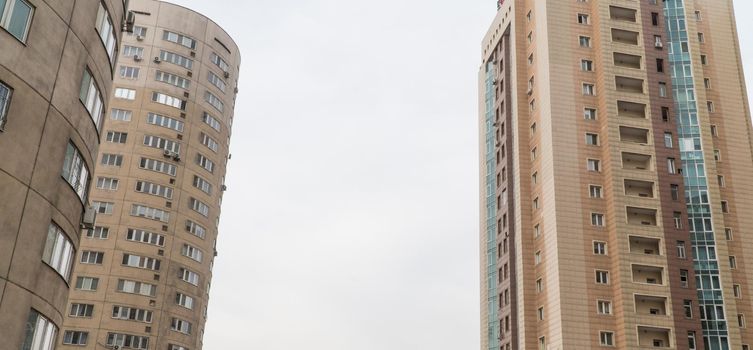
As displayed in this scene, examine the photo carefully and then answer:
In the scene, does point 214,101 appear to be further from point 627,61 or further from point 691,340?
point 691,340

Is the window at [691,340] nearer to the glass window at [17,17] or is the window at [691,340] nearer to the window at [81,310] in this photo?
the window at [81,310]

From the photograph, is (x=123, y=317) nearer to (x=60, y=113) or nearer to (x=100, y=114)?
(x=100, y=114)

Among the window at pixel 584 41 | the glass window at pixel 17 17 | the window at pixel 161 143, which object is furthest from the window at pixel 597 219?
the glass window at pixel 17 17

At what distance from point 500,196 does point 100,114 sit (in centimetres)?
5692

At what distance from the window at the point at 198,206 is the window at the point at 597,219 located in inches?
1638

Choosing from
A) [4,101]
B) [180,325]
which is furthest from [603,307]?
[4,101]

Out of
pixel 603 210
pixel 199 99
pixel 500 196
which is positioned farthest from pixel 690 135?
pixel 199 99

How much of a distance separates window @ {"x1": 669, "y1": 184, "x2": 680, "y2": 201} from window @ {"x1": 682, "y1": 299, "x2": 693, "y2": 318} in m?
10.1

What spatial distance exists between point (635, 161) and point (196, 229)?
4647 centimetres

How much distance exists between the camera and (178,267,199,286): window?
79.3 metres

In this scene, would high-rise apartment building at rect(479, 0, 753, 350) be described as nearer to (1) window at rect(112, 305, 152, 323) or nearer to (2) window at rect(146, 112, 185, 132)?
(1) window at rect(112, 305, 152, 323)

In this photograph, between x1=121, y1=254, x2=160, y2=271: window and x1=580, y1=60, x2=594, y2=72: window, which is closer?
x1=121, y1=254, x2=160, y2=271: window

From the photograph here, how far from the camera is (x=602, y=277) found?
68250mm

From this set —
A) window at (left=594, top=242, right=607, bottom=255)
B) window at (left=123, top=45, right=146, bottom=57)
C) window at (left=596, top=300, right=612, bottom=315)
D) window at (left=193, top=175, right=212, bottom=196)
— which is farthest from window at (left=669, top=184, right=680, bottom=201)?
window at (left=123, top=45, right=146, bottom=57)
